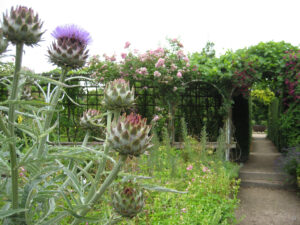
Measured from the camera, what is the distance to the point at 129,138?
1081 millimetres

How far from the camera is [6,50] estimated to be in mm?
1043

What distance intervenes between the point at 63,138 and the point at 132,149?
6.41 m

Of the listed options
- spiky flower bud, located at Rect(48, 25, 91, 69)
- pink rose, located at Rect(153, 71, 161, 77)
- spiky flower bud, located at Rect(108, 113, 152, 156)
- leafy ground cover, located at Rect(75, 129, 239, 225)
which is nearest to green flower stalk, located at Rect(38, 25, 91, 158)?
spiky flower bud, located at Rect(48, 25, 91, 69)

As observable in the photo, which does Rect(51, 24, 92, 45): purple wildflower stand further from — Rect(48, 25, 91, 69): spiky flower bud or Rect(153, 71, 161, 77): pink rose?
Rect(153, 71, 161, 77): pink rose

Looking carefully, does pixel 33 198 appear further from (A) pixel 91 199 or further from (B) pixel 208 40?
(B) pixel 208 40

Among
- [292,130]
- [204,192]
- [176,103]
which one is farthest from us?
[176,103]

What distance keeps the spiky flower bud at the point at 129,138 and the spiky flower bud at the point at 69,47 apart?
46cm

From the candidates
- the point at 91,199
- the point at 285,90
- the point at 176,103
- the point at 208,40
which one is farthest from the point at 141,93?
the point at 208,40

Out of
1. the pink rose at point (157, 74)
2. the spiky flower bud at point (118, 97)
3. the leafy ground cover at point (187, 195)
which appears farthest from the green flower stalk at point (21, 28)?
the pink rose at point (157, 74)

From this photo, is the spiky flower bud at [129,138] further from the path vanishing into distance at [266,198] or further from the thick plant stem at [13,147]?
the path vanishing into distance at [266,198]

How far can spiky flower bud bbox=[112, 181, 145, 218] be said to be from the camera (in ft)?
3.82

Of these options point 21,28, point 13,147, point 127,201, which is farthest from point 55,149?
point 21,28

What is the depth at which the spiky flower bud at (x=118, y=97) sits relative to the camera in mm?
1341

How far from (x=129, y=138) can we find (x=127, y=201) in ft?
0.95
